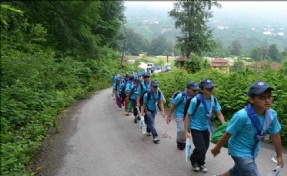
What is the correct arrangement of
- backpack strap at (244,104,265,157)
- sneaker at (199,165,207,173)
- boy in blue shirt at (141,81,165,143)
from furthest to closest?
boy in blue shirt at (141,81,165,143), sneaker at (199,165,207,173), backpack strap at (244,104,265,157)

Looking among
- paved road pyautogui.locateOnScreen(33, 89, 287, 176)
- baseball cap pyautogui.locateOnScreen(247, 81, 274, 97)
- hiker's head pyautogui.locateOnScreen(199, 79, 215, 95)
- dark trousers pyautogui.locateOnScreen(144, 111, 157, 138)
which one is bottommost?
paved road pyautogui.locateOnScreen(33, 89, 287, 176)

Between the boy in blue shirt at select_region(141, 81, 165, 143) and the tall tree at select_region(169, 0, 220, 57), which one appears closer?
the boy in blue shirt at select_region(141, 81, 165, 143)

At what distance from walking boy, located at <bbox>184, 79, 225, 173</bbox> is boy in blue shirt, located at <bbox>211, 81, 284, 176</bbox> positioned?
5.28 ft

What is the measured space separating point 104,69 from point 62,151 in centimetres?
3390

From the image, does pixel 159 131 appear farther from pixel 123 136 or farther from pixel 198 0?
pixel 198 0

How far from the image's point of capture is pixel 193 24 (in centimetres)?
3488

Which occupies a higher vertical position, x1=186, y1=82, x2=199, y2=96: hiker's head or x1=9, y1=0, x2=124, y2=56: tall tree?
x1=9, y1=0, x2=124, y2=56: tall tree

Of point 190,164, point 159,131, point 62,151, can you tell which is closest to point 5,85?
point 62,151

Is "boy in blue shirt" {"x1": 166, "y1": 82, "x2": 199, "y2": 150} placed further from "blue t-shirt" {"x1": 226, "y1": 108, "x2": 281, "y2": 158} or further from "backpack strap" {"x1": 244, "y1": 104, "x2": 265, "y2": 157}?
"backpack strap" {"x1": 244, "y1": 104, "x2": 265, "y2": 157}

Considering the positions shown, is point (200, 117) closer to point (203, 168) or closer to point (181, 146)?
point (203, 168)

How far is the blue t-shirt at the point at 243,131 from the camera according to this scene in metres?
3.94

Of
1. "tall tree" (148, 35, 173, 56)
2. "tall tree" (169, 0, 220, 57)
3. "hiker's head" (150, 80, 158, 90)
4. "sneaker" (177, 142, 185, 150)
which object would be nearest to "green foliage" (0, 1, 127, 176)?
"hiker's head" (150, 80, 158, 90)

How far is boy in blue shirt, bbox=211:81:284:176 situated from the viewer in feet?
12.5

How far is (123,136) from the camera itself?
10156 mm
